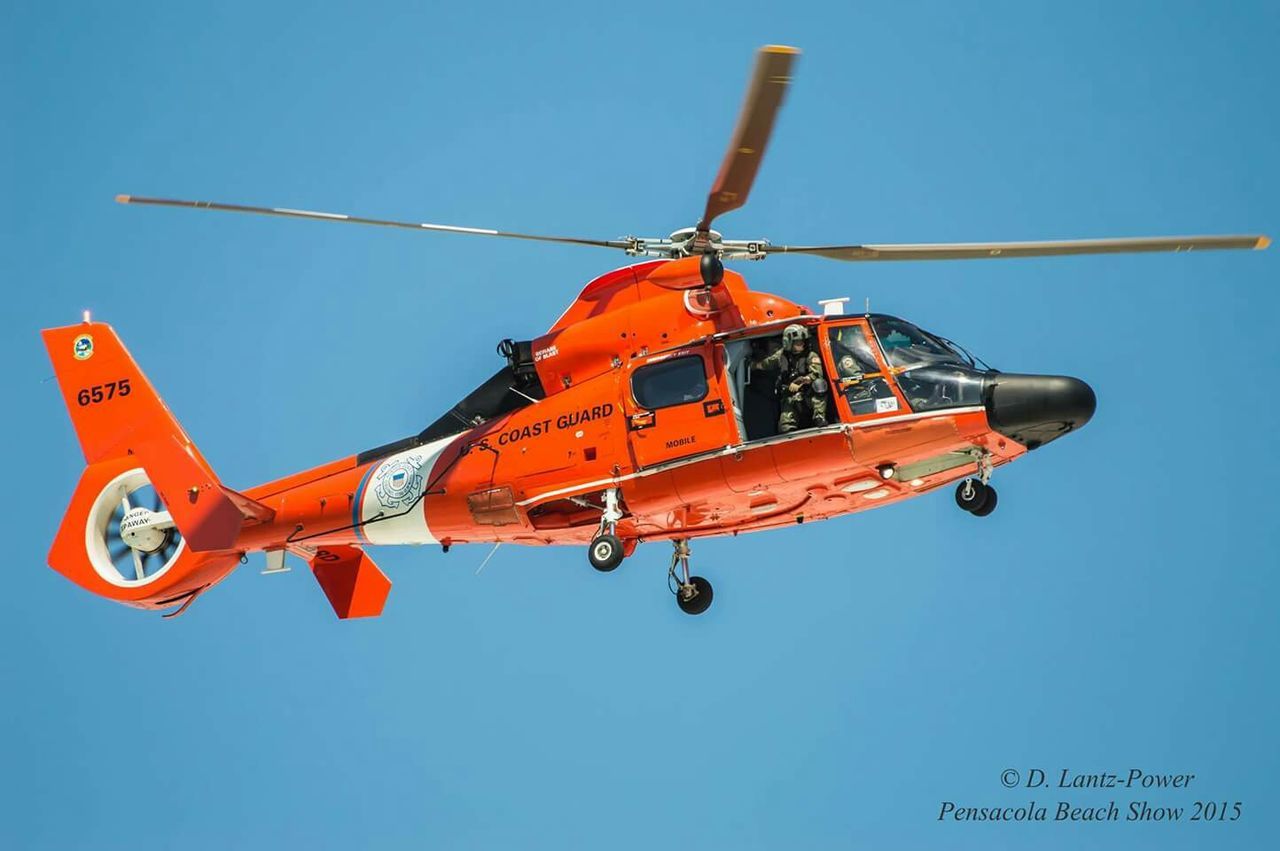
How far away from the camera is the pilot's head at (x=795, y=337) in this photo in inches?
562

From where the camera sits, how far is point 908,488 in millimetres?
14672

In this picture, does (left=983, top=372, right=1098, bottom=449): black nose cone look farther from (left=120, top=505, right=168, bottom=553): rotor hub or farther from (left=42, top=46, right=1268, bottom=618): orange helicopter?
(left=120, top=505, right=168, bottom=553): rotor hub

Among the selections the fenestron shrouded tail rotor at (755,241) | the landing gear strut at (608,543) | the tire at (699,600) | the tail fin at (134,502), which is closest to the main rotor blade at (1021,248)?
the fenestron shrouded tail rotor at (755,241)

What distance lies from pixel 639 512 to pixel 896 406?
9.10ft

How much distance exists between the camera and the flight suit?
46.2 ft

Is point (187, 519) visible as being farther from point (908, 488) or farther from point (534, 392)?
point (908, 488)

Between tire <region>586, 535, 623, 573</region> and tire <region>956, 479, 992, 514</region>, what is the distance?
323cm

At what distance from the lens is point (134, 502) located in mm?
17219

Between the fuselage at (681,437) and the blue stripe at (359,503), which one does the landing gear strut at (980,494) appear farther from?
the blue stripe at (359,503)

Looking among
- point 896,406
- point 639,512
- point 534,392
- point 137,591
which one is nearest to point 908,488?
point 896,406

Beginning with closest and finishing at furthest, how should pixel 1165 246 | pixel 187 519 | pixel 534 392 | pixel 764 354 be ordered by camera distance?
pixel 1165 246, pixel 764 354, pixel 534 392, pixel 187 519

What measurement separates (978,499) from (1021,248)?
2.34m

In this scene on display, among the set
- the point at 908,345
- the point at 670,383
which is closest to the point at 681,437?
the point at 670,383

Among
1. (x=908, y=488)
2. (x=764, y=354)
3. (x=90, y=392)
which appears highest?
(x=90, y=392)
